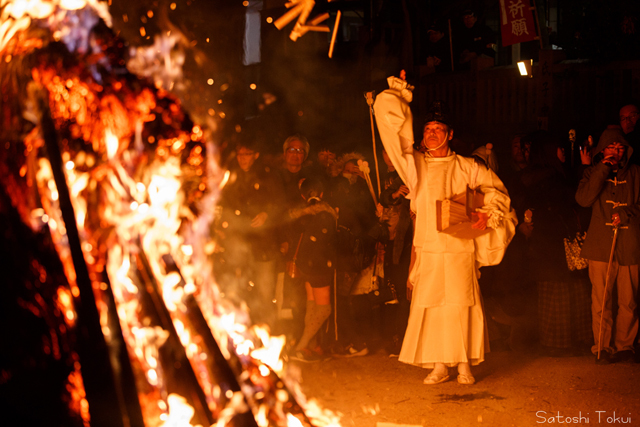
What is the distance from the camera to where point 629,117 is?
6.50m

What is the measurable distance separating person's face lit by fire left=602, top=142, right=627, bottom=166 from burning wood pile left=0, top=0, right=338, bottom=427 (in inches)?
154

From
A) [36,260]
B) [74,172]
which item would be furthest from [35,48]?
[36,260]

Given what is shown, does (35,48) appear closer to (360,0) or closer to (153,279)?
(153,279)

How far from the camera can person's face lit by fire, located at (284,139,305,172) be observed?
628 centimetres

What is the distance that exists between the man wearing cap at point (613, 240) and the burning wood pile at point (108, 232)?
3727 mm

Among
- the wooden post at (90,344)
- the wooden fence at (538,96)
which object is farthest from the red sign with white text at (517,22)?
the wooden post at (90,344)

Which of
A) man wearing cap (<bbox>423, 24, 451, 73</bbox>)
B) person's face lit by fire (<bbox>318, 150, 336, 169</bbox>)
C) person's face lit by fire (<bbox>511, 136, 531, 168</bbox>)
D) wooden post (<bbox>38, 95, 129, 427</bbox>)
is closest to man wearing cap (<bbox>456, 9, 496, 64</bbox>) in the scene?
man wearing cap (<bbox>423, 24, 451, 73</bbox>)

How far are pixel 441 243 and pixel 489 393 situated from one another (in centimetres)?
123

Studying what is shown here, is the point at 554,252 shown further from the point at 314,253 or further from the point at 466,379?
the point at 314,253

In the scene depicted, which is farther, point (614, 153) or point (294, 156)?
point (294, 156)

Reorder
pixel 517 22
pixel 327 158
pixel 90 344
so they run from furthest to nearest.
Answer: pixel 517 22
pixel 327 158
pixel 90 344

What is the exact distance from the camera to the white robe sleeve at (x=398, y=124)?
5230 millimetres

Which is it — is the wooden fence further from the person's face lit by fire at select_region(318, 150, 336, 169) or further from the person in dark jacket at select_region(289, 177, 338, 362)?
the person in dark jacket at select_region(289, 177, 338, 362)

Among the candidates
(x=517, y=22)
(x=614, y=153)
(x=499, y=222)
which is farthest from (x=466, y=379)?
(x=517, y=22)
